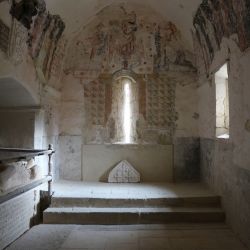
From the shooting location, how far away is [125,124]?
27.1 ft

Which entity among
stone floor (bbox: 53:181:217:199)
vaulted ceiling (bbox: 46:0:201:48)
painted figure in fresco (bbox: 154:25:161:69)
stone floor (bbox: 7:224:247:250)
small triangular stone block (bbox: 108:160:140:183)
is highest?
vaulted ceiling (bbox: 46:0:201:48)

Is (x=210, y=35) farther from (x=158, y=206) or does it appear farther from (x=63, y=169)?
(x=63, y=169)

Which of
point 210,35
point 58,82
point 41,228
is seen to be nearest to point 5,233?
point 41,228

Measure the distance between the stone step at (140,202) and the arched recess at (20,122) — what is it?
1.55 metres

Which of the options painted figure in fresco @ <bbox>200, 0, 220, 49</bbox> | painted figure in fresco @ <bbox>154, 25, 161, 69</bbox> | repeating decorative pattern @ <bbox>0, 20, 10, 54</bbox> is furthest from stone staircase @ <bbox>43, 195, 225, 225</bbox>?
painted figure in fresco @ <bbox>154, 25, 161, 69</bbox>

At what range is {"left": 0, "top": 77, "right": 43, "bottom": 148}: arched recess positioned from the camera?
21.4ft

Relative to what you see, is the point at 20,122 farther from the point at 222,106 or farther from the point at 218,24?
the point at 218,24

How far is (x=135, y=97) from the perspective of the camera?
322 inches

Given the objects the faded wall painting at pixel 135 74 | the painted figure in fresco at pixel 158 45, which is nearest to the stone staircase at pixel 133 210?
the faded wall painting at pixel 135 74

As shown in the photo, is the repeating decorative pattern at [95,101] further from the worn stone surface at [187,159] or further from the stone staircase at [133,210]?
the stone staircase at [133,210]

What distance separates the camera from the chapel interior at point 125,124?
4.79 metres

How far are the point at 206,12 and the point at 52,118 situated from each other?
4.54m

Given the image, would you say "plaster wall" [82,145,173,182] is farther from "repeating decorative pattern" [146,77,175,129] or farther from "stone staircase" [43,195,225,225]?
"stone staircase" [43,195,225,225]

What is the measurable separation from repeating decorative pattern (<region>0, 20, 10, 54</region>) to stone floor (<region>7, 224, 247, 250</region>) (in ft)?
10.7
